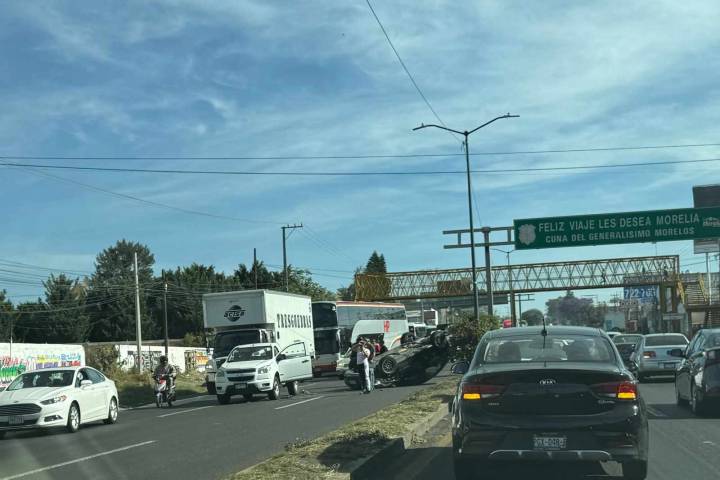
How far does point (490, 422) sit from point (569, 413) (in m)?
0.75

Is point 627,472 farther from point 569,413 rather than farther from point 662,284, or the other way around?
point 662,284

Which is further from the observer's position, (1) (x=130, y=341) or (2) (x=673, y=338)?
(1) (x=130, y=341)

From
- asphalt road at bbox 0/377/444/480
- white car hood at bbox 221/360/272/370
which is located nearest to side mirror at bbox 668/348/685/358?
asphalt road at bbox 0/377/444/480

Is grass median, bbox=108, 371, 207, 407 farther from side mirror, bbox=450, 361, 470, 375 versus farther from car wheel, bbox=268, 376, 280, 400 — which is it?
side mirror, bbox=450, 361, 470, 375

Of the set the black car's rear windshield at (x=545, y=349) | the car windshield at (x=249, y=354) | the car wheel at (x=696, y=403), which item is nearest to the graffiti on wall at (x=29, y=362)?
the car windshield at (x=249, y=354)

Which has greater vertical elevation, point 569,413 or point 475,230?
point 475,230

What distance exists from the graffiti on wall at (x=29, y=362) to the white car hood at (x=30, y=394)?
12065mm

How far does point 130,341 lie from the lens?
276 feet

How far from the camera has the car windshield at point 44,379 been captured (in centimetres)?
1882

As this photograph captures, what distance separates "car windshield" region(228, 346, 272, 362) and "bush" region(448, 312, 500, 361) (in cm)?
748

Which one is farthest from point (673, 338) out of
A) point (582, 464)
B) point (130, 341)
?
point (130, 341)

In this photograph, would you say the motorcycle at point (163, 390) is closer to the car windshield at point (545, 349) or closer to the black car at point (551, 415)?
the car windshield at point (545, 349)

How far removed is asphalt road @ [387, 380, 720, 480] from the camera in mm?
9156

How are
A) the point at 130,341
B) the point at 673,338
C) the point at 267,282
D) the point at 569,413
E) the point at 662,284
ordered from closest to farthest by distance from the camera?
the point at 569,413 → the point at 673,338 → the point at 662,284 → the point at 130,341 → the point at 267,282
